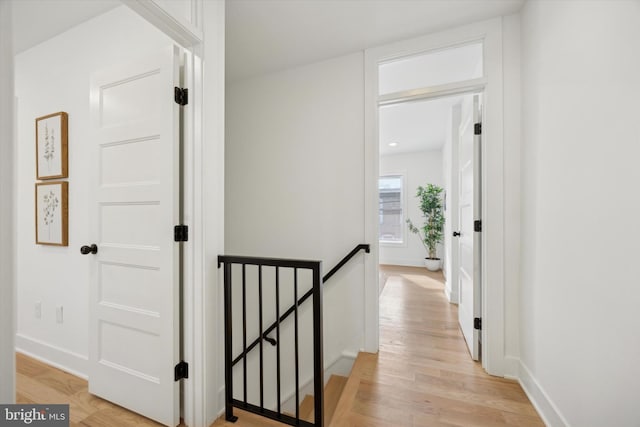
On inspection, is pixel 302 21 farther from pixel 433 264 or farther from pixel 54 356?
pixel 433 264

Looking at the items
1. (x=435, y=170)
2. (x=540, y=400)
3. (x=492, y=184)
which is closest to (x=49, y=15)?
(x=492, y=184)

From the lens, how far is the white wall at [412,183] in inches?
252

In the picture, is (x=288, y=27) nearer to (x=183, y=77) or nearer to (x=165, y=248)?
(x=183, y=77)

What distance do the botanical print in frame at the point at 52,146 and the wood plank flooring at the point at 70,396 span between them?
1423 millimetres

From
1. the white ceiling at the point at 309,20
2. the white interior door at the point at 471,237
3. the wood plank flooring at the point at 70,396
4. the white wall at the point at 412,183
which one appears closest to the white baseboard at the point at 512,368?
the white interior door at the point at 471,237

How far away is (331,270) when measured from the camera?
2.34 metres

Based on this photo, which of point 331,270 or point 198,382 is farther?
point 331,270

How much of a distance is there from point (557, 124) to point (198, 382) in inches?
90.0

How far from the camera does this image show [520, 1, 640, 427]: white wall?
3.17 ft

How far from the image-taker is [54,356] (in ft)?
6.79

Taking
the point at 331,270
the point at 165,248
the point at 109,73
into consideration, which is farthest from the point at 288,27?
the point at 331,270

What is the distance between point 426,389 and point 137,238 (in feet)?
6.53

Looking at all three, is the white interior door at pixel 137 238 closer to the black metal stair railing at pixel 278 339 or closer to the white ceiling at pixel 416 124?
the black metal stair railing at pixel 278 339

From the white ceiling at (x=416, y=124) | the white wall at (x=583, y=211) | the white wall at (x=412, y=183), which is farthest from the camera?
the white wall at (x=412, y=183)
